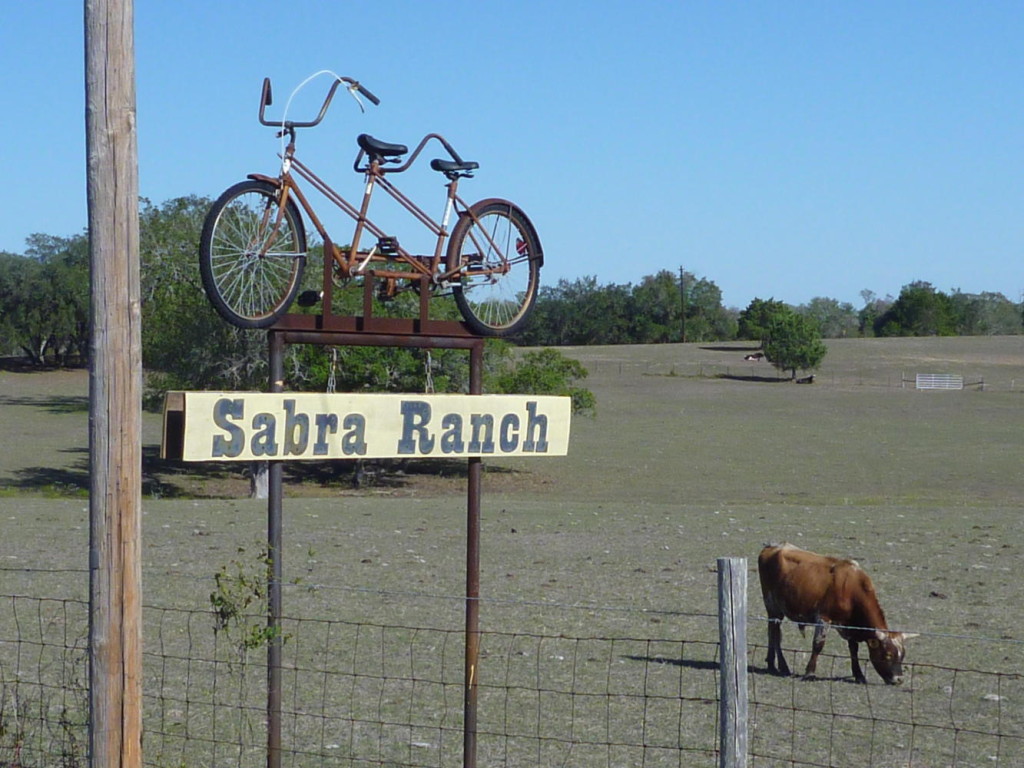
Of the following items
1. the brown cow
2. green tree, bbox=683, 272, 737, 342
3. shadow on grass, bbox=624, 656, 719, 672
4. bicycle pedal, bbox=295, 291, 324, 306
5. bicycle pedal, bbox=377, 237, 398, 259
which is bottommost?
shadow on grass, bbox=624, 656, 719, 672

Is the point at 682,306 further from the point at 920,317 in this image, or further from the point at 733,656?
the point at 733,656

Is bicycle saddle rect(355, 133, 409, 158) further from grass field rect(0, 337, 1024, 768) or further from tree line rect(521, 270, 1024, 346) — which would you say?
tree line rect(521, 270, 1024, 346)

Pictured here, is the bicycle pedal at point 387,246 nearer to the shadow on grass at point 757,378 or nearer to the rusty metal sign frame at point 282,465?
the rusty metal sign frame at point 282,465

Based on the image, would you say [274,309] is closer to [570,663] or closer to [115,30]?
[115,30]

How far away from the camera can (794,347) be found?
258 ft

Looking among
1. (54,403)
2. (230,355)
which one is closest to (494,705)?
(230,355)

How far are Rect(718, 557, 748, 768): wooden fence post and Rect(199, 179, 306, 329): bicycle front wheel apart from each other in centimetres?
251

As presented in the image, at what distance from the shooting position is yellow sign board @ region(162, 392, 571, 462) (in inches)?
215

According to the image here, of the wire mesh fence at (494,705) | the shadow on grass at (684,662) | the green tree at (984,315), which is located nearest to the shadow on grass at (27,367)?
the wire mesh fence at (494,705)

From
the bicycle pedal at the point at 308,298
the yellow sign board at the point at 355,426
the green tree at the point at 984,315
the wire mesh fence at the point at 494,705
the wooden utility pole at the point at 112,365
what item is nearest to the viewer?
the wooden utility pole at the point at 112,365

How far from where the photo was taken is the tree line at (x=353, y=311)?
110 ft

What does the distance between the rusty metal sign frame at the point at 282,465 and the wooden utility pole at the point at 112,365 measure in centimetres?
78

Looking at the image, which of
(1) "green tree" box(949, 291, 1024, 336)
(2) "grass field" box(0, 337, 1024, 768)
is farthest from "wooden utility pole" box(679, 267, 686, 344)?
(2) "grass field" box(0, 337, 1024, 768)

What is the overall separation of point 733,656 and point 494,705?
401 centimetres
